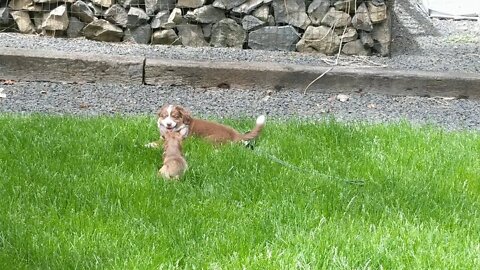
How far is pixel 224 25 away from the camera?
7.84m

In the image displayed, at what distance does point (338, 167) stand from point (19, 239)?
72.4 inches

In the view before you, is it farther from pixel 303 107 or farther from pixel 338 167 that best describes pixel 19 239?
pixel 303 107

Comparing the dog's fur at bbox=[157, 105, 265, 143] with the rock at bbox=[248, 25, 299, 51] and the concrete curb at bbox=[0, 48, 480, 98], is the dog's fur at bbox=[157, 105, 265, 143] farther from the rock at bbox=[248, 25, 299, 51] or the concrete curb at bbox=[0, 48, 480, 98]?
the rock at bbox=[248, 25, 299, 51]

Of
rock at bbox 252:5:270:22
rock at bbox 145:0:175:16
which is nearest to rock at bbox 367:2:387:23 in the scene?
rock at bbox 252:5:270:22

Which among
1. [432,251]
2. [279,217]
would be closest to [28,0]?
[279,217]

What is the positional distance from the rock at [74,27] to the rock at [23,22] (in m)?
0.39

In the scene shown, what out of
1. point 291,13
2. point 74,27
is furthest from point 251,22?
point 74,27

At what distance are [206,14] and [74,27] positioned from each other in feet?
4.52

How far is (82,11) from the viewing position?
25.5ft

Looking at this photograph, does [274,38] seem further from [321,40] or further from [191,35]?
[191,35]

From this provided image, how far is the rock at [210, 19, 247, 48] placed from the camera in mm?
7840

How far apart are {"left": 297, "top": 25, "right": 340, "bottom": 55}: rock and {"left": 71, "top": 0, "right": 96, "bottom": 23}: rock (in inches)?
85.4

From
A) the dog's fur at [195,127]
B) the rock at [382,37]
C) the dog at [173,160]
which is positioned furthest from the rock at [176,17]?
the dog at [173,160]

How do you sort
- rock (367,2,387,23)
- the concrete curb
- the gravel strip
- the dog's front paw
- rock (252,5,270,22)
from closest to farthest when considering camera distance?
the dog's front paw < the gravel strip < the concrete curb < rock (367,2,387,23) < rock (252,5,270,22)
